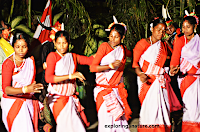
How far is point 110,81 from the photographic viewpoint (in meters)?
4.15

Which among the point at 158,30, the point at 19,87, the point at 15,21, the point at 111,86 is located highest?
the point at 15,21

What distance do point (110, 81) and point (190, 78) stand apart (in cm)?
141

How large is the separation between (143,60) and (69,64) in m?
1.26

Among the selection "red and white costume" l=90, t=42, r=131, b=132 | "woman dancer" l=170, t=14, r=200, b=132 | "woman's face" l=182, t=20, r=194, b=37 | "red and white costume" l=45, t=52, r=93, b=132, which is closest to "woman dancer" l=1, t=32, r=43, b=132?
"red and white costume" l=45, t=52, r=93, b=132

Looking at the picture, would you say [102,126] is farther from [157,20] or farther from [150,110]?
[157,20]

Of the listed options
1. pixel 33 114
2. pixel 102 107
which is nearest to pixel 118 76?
pixel 102 107

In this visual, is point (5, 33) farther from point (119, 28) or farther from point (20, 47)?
point (119, 28)

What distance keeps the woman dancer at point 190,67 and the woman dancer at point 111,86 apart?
0.99 m

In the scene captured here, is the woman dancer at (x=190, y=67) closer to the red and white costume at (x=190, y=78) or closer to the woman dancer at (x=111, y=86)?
the red and white costume at (x=190, y=78)

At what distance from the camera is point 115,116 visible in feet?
13.2

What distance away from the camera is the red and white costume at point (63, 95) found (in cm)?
369

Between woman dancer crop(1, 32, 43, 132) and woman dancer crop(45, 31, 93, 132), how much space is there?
25cm

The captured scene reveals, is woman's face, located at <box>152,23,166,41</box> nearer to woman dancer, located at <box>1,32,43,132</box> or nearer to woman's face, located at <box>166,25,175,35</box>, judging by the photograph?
woman's face, located at <box>166,25,175,35</box>

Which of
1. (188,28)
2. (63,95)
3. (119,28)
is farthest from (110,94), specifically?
(188,28)
